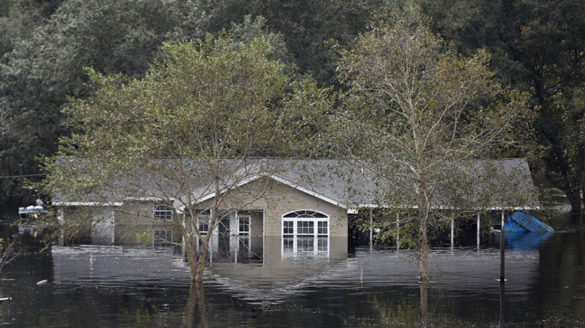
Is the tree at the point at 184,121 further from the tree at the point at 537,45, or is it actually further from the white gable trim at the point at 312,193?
the tree at the point at 537,45

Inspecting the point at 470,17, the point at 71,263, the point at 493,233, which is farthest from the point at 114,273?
the point at 470,17

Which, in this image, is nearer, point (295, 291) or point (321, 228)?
point (295, 291)

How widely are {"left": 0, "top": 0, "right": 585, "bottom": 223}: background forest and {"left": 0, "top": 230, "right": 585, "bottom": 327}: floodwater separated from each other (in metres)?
24.1

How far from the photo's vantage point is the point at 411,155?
123 feet

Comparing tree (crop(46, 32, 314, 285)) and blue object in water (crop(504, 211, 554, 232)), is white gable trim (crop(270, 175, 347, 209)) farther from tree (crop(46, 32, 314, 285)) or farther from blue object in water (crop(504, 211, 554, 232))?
tree (crop(46, 32, 314, 285))

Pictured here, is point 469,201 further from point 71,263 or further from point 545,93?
point 545,93

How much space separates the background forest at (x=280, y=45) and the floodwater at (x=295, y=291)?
2414 centimetres

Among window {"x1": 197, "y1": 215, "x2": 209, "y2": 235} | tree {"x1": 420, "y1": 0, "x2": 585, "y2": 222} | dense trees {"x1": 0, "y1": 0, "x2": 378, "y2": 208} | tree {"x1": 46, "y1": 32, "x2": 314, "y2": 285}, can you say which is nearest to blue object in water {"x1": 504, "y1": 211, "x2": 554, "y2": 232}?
tree {"x1": 420, "y1": 0, "x2": 585, "y2": 222}

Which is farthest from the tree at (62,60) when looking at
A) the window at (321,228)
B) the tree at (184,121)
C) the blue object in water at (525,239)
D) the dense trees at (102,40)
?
the tree at (184,121)

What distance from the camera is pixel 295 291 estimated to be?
38.0m

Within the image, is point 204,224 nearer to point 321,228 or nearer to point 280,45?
point 321,228

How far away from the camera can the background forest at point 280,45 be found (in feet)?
236

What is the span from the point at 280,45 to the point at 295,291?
38.1 meters

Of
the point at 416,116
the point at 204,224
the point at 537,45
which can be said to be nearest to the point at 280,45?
the point at 204,224
